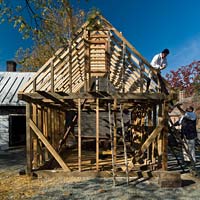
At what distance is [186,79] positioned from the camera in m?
32.0

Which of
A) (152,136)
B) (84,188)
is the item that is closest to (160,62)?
(152,136)

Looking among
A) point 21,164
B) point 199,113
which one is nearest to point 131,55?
point 21,164

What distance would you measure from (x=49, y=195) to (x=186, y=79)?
94.8ft

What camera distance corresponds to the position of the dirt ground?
20.7 feet

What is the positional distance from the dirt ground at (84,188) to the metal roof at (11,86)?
7.39m

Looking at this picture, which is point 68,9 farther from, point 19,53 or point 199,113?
point 19,53

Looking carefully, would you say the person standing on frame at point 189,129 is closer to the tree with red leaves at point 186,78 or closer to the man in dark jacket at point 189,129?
the man in dark jacket at point 189,129

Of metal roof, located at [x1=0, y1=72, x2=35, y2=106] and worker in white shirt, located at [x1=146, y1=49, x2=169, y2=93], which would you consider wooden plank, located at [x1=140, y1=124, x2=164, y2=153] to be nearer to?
worker in white shirt, located at [x1=146, y1=49, x2=169, y2=93]

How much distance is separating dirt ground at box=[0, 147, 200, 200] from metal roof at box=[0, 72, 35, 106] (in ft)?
24.2

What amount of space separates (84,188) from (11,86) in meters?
12.3

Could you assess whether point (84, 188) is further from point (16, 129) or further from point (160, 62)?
point (16, 129)

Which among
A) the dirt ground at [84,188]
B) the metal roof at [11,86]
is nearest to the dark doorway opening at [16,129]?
the metal roof at [11,86]

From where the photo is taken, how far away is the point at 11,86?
17375 mm

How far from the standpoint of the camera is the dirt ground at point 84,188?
632 centimetres
